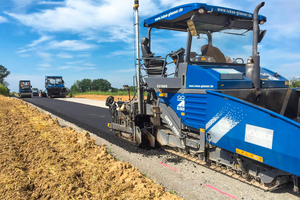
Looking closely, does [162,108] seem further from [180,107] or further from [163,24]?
[163,24]

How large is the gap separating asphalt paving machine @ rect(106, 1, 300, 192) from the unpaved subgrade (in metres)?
1.23

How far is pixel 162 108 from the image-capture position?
5066 millimetres

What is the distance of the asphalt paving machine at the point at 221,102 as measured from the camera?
3.03 meters

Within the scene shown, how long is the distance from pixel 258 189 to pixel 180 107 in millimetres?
1972

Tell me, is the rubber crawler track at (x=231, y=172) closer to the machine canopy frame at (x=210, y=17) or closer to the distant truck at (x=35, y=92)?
the machine canopy frame at (x=210, y=17)

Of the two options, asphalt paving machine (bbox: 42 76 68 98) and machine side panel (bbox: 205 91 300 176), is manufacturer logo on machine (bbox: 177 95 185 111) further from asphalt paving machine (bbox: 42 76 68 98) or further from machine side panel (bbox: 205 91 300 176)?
asphalt paving machine (bbox: 42 76 68 98)

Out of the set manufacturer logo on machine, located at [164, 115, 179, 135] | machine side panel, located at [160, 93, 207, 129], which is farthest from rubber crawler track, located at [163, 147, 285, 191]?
machine side panel, located at [160, 93, 207, 129]

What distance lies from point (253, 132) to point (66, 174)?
2969 millimetres

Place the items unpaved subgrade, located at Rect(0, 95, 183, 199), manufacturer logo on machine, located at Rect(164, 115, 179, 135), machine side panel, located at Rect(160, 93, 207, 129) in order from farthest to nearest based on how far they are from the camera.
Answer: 1. manufacturer logo on machine, located at Rect(164, 115, 179, 135)
2. machine side panel, located at Rect(160, 93, 207, 129)
3. unpaved subgrade, located at Rect(0, 95, 183, 199)

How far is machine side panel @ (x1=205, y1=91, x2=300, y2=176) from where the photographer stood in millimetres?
2746

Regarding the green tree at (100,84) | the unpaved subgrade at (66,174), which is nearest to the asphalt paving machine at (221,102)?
the unpaved subgrade at (66,174)

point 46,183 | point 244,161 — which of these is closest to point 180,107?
point 244,161

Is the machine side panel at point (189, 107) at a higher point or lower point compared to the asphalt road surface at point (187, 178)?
higher

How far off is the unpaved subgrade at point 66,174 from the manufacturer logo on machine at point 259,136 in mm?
1356
